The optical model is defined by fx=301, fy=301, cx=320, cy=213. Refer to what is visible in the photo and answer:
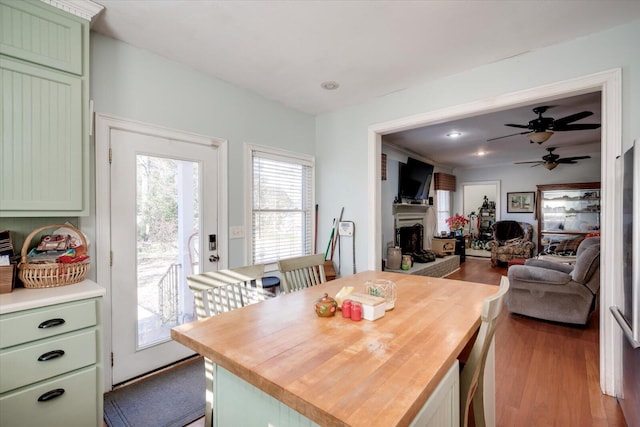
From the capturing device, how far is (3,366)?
142 cm

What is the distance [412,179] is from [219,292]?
5072mm

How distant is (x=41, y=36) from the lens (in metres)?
1.75

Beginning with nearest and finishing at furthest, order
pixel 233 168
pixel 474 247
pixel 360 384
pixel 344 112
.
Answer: pixel 360 384
pixel 233 168
pixel 344 112
pixel 474 247

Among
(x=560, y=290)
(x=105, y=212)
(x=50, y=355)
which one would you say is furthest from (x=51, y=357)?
(x=560, y=290)

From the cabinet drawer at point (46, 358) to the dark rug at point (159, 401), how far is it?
0.54m

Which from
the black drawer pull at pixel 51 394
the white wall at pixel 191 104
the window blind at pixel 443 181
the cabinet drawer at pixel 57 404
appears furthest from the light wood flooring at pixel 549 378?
the window blind at pixel 443 181

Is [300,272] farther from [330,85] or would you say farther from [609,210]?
[609,210]

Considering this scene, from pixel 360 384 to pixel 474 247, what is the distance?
30.5 ft

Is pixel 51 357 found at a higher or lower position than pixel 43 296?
lower

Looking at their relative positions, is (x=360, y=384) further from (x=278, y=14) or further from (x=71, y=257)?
(x=278, y=14)

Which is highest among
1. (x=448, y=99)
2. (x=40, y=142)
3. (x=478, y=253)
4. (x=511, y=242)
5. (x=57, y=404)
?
(x=448, y=99)

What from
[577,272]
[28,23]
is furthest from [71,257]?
[577,272]

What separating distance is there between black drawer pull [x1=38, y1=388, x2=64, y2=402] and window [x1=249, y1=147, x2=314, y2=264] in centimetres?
181

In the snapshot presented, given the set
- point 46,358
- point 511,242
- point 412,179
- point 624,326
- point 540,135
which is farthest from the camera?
point 511,242
